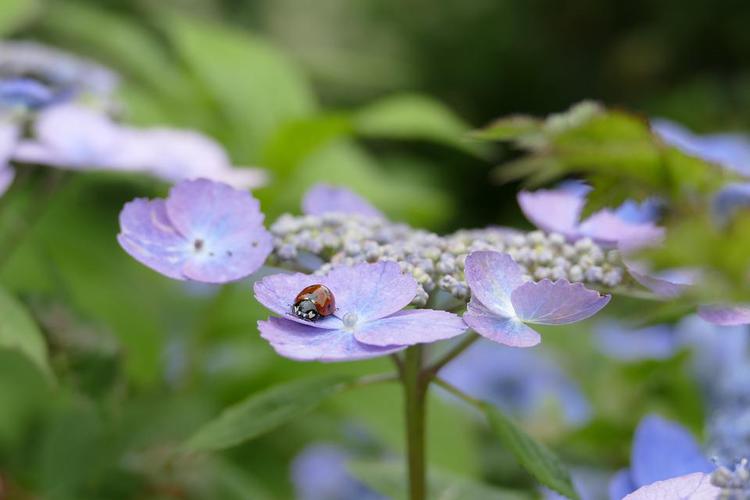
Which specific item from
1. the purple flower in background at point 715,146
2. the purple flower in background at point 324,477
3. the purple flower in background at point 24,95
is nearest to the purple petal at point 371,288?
the purple flower in background at point 24,95

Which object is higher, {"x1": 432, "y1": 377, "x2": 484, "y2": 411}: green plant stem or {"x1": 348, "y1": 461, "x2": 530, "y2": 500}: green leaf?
{"x1": 432, "y1": 377, "x2": 484, "y2": 411}: green plant stem

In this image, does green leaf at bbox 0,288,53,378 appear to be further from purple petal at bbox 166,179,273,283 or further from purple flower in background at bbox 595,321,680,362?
purple flower in background at bbox 595,321,680,362

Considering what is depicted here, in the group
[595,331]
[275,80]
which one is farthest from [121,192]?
[595,331]

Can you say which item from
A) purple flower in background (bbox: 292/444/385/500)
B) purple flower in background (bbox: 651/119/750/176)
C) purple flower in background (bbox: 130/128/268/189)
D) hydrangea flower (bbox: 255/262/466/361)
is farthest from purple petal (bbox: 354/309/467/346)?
purple flower in background (bbox: 292/444/385/500)

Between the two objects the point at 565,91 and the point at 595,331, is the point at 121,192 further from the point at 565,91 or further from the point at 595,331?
the point at 565,91

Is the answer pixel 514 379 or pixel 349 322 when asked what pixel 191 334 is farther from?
pixel 349 322

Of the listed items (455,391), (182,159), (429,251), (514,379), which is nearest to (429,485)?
(455,391)

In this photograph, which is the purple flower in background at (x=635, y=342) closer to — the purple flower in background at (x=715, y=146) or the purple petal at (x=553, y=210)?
the purple flower in background at (x=715, y=146)
